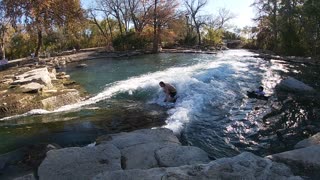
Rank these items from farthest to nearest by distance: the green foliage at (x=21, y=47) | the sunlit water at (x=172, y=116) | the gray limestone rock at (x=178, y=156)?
1. the green foliage at (x=21, y=47)
2. the sunlit water at (x=172, y=116)
3. the gray limestone rock at (x=178, y=156)

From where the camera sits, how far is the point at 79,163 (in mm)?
4473

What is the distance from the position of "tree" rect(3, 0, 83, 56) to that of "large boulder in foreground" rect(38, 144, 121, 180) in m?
18.4

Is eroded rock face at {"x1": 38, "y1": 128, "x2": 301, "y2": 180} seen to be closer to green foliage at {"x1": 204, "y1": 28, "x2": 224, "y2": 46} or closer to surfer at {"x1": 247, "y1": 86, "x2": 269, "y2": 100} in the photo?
surfer at {"x1": 247, "y1": 86, "x2": 269, "y2": 100}

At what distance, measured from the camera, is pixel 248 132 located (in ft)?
24.9

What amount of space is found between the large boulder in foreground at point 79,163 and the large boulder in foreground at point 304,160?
7.41 feet

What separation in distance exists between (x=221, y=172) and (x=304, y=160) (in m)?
1.45

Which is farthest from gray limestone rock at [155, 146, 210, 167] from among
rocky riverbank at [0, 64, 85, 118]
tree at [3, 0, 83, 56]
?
tree at [3, 0, 83, 56]

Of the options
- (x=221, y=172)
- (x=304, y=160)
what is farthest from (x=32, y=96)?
(x=304, y=160)

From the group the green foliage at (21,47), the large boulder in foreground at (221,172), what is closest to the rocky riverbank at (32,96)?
the large boulder in foreground at (221,172)

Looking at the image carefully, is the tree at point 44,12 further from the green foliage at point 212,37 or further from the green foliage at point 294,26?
the green foliage at point 212,37

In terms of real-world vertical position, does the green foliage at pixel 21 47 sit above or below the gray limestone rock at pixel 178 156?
above

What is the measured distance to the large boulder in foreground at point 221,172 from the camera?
3596 mm

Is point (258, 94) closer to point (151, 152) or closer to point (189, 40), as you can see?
point (151, 152)

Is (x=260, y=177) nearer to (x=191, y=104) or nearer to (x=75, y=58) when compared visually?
(x=191, y=104)
